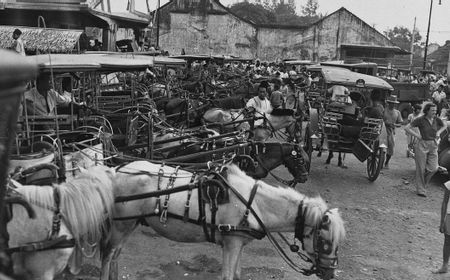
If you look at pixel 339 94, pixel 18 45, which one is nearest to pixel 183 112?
pixel 18 45

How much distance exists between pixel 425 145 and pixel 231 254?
702 cm

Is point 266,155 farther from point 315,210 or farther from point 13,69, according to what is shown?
point 13,69

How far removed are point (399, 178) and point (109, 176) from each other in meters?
8.99

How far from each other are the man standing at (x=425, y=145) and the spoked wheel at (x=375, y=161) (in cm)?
81

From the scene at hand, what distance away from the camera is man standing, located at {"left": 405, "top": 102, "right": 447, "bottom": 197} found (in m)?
9.90

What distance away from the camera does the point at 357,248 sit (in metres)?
7.05

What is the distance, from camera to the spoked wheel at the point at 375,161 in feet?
35.0

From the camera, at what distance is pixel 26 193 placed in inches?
136

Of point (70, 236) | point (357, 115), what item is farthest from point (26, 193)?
point (357, 115)

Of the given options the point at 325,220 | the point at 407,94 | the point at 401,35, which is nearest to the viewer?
the point at 325,220

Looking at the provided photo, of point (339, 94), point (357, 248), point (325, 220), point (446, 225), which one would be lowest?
point (357, 248)

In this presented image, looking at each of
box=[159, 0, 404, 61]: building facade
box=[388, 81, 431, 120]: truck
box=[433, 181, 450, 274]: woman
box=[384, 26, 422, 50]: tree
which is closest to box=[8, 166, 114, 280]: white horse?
box=[433, 181, 450, 274]: woman

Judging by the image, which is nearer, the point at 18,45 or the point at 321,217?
the point at 321,217

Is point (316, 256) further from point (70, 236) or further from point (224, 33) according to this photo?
point (224, 33)
